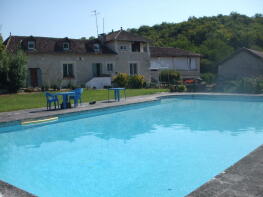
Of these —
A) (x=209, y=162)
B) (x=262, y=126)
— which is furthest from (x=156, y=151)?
(x=262, y=126)

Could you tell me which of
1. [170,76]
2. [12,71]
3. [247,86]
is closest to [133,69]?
[170,76]

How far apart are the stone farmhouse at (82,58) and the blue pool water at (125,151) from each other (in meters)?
14.1

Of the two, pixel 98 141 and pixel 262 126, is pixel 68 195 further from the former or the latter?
pixel 262 126

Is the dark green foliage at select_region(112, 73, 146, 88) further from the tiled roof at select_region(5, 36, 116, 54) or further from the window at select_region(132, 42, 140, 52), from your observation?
the window at select_region(132, 42, 140, 52)

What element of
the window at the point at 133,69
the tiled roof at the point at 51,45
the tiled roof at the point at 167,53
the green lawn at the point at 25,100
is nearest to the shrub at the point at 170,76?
the window at the point at 133,69

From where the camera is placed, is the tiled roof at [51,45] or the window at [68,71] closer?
the tiled roof at [51,45]

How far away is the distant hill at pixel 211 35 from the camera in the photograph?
49.4m

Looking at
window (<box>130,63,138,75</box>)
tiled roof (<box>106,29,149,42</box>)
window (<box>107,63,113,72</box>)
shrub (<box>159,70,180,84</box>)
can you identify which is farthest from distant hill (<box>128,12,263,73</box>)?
window (<box>107,63,113,72</box>)

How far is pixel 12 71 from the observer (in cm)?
2098

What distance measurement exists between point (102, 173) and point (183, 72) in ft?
113

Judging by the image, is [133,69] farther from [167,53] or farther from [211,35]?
[211,35]

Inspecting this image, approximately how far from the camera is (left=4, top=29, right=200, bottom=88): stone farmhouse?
2502 centimetres

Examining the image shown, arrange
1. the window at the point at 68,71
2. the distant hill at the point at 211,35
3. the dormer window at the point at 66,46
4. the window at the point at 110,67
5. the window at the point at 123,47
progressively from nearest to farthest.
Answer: the window at the point at 68,71, the dormer window at the point at 66,46, the window at the point at 110,67, the window at the point at 123,47, the distant hill at the point at 211,35

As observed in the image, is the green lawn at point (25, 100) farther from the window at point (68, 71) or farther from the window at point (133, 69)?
the window at point (133, 69)
